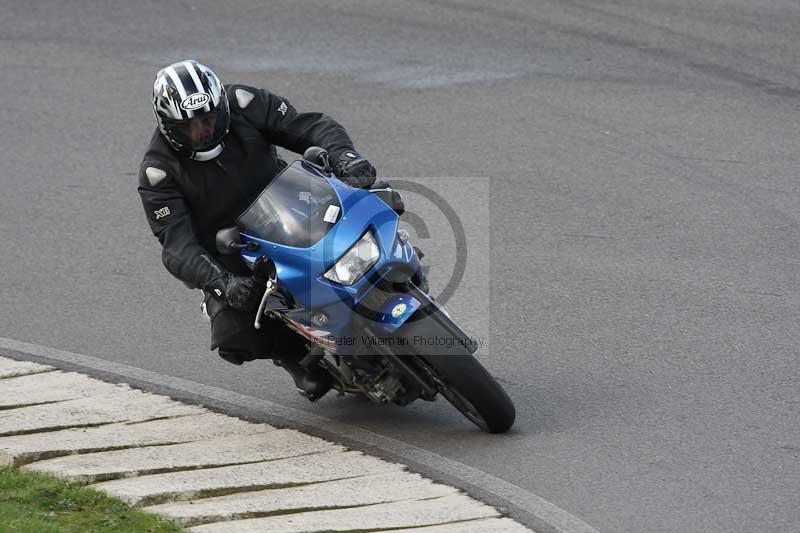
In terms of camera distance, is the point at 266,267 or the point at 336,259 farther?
the point at 266,267

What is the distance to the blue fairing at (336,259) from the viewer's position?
6117 mm

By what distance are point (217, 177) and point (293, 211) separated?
67 centimetres

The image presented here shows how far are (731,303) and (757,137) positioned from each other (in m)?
3.18

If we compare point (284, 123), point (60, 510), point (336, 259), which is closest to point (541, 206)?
point (284, 123)

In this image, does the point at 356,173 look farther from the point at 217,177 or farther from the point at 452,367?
the point at 452,367

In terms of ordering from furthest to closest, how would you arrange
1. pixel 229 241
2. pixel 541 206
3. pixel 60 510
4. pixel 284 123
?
pixel 541 206 < pixel 284 123 < pixel 229 241 < pixel 60 510

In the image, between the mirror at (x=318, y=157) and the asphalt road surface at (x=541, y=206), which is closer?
the asphalt road surface at (x=541, y=206)

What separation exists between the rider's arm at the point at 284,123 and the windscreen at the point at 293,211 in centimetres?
54

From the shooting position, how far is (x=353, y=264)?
611 centimetres

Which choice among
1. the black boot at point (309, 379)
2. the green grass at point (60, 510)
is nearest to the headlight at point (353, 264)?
the black boot at point (309, 379)

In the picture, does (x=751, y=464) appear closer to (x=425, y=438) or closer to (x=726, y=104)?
(x=425, y=438)

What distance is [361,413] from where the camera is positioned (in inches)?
280

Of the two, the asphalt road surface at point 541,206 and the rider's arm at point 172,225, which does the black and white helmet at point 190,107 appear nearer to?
the rider's arm at point 172,225

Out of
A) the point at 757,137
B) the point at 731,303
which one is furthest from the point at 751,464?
the point at 757,137
